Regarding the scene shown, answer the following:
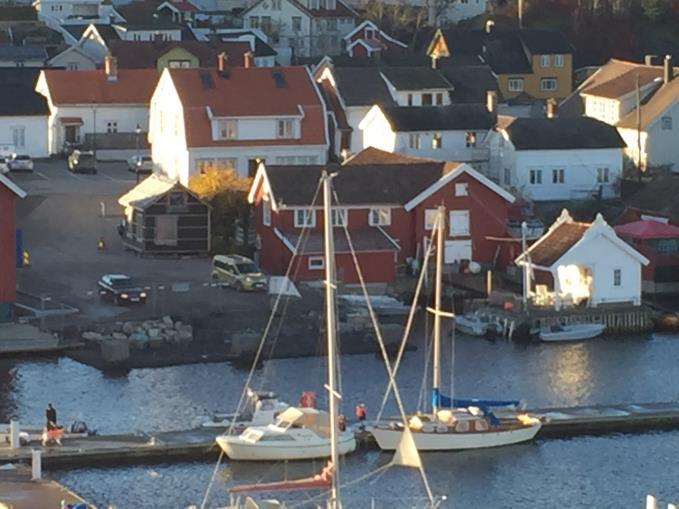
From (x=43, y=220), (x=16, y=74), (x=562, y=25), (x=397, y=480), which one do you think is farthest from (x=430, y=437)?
(x=562, y=25)

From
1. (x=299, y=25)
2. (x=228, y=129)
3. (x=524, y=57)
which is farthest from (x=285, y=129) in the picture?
(x=299, y=25)

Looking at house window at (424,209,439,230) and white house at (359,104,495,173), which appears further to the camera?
white house at (359,104,495,173)

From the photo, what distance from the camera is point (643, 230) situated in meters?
55.9

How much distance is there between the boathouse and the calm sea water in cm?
840

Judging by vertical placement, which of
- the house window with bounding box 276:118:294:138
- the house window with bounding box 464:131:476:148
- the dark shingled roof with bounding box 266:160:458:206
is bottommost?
the dark shingled roof with bounding box 266:160:458:206

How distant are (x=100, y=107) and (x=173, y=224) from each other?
16055 mm

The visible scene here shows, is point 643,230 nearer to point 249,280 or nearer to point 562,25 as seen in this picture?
point 249,280

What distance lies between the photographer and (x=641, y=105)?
68188 mm

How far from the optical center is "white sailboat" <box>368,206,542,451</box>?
3947 centimetres

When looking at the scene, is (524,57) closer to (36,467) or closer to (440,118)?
(440,118)

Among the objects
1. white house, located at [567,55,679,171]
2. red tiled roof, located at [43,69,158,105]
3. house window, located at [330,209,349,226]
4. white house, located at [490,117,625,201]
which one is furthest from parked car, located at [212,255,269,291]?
red tiled roof, located at [43,69,158,105]

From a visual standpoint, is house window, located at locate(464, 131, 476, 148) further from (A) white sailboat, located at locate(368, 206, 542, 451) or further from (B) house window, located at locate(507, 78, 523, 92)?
(A) white sailboat, located at locate(368, 206, 542, 451)

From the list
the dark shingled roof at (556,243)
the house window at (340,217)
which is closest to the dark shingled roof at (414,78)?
the house window at (340,217)

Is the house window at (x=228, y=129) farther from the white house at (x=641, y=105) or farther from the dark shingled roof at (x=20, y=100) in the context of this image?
the white house at (x=641, y=105)
